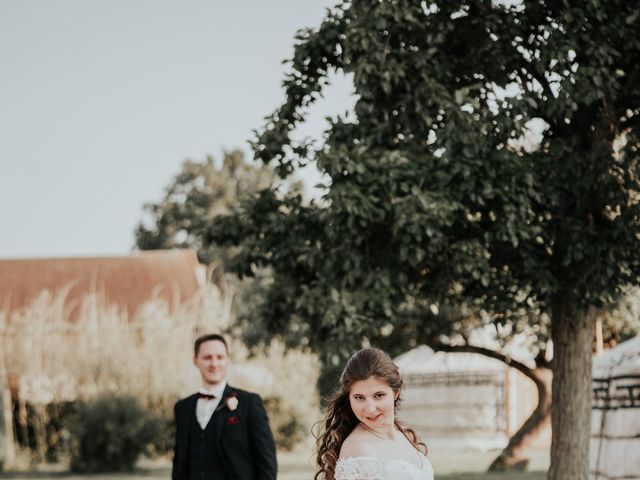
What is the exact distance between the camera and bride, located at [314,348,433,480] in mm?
3486

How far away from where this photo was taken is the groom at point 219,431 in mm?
5750

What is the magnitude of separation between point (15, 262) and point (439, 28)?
2426 centimetres

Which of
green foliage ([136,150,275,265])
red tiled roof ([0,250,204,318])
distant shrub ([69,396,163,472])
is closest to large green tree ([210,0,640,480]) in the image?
distant shrub ([69,396,163,472])

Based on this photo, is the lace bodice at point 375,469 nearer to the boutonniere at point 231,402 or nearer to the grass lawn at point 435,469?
the boutonniere at point 231,402

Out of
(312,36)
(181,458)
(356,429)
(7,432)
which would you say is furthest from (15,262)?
(356,429)

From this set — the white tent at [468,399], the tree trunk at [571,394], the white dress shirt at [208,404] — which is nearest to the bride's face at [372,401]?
the white dress shirt at [208,404]

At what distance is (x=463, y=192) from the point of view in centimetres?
984

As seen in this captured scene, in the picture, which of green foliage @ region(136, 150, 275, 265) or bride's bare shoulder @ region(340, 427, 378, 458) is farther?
green foliage @ region(136, 150, 275, 265)

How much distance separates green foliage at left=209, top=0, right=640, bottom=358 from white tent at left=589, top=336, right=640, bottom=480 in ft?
4.32

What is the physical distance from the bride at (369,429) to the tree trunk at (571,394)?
7.61 m

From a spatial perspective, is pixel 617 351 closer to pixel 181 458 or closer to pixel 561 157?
pixel 561 157

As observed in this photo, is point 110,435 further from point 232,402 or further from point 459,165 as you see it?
point 232,402

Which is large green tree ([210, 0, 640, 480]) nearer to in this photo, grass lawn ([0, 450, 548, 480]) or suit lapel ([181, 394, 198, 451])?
suit lapel ([181, 394, 198, 451])

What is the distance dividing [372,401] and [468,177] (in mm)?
6370
